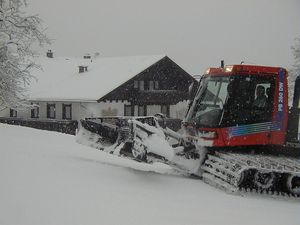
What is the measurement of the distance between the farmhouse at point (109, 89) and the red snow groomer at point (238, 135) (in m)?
22.8

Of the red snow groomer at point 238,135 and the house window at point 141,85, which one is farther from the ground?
the house window at point 141,85

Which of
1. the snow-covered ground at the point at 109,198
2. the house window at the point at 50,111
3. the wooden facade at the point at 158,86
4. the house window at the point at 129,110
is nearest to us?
the snow-covered ground at the point at 109,198

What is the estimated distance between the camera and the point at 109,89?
33562 millimetres

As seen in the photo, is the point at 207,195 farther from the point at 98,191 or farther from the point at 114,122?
the point at 114,122

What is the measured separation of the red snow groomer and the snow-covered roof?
2298 centimetres

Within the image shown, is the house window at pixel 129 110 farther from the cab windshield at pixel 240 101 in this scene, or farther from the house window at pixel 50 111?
the cab windshield at pixel 240 101

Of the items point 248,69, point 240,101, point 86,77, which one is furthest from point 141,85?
point 240,101

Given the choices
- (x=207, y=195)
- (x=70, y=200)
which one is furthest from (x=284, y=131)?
(x=70, y=200)

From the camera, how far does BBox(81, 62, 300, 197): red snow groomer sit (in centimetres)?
891

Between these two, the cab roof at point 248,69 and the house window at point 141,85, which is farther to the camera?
the house window at point 141,85

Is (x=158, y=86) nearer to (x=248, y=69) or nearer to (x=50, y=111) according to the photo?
(x=50, y=111)

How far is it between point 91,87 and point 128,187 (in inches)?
1099

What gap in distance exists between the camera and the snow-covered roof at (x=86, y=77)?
34406 mm

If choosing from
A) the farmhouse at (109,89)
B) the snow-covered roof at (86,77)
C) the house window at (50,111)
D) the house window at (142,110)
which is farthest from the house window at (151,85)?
the house window at (50,111)
